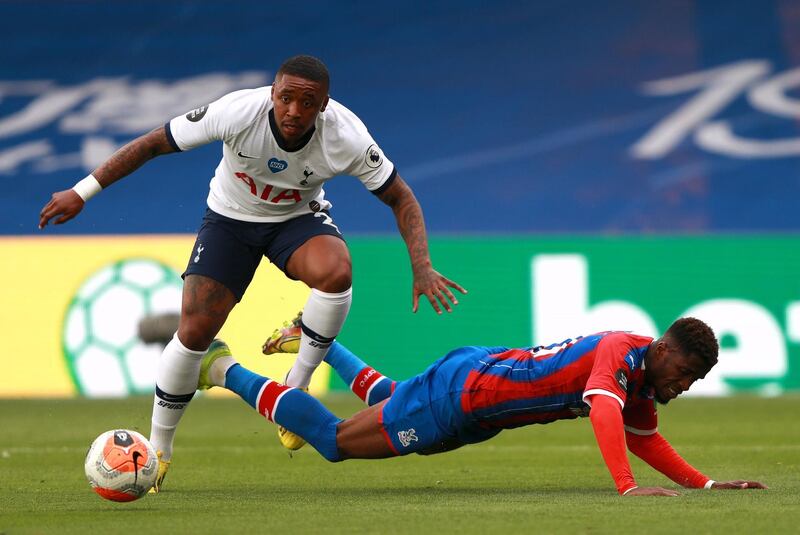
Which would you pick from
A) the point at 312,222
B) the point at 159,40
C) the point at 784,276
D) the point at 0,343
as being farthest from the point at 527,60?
the point at 312,222

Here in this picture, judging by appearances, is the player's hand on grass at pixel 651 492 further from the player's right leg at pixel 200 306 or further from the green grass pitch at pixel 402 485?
the player's right leg at pixel 200 306

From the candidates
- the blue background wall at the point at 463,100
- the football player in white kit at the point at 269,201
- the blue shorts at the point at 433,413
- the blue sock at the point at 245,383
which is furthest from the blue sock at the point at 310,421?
the blue background wall at the point at 463,100

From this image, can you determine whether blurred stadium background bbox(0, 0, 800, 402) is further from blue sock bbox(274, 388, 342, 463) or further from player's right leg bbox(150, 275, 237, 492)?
blue sock bbox(274, 388, 342, 463)

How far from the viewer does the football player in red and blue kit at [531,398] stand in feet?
17.6

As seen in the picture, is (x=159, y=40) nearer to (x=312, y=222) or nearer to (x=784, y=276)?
(x=784, y=276)

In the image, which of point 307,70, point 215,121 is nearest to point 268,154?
point 215,121

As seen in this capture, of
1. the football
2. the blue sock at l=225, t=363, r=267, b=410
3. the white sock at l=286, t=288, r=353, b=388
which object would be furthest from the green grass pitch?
the white sock at l=286, t=288, r=353, b=388

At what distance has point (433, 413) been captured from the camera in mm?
6031

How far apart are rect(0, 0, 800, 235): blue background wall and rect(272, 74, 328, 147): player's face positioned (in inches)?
423

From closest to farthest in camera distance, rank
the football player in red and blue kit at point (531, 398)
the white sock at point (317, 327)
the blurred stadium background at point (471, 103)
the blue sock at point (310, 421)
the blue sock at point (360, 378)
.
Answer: the football player in red and blue kit at point (531, 398) → the blue sock at point (310, 421) → the white sock at point (317, 327) → the blue sock at point (360, 378) → the blurred stadium background at point (471, 103)

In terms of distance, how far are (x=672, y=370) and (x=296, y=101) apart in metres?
1.97

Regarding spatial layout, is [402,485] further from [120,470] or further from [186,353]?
[120,470]

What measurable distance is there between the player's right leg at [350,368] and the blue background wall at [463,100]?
380 inches

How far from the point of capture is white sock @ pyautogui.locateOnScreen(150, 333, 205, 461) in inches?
250
